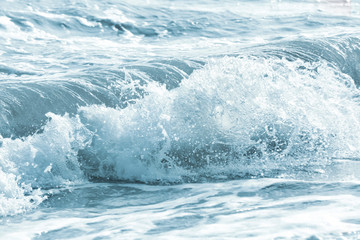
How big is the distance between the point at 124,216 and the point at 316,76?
10.0ft

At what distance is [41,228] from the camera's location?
3551 mm

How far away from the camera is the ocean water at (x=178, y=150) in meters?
3.53

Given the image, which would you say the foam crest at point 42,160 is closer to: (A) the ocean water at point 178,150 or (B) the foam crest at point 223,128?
(A) the ocean water at point 178,150

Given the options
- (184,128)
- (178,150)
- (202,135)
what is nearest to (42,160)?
(178,150)

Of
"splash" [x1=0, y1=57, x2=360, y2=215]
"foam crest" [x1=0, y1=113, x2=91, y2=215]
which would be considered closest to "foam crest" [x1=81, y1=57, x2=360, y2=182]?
"splash" [x1=0, y1=57, x2=360, y2=215]

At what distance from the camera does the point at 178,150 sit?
200 inches

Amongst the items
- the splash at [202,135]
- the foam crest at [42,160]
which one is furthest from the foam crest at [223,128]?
the foam crest at [42,160]

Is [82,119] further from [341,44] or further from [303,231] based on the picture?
[341,44]

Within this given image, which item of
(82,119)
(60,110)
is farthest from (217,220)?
(60,110)

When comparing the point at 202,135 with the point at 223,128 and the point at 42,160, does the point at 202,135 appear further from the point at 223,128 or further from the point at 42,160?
the point at 42,160

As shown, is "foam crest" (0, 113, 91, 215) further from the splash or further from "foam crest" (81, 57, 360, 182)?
"foam crest" (81, 57, 360, 182)

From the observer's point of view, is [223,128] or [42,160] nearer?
[42,160]

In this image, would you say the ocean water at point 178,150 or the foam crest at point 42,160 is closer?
the ocean water at point 178,150

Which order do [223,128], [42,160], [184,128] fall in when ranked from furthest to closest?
1. [223,128]
2. [184,128]
3. [42,160]
